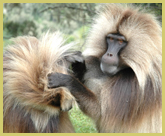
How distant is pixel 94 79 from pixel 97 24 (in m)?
1.15

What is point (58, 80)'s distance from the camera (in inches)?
165

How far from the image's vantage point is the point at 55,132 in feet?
13.7

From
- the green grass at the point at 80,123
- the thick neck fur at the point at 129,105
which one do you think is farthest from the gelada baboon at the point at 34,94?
the green grass at the point at 80,123

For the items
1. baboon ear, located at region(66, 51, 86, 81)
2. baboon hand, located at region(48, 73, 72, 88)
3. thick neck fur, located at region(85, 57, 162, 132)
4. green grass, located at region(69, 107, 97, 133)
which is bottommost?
green grass, located at region(69, 107, 97, 133)

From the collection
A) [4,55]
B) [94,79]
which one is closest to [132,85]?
[94,79]

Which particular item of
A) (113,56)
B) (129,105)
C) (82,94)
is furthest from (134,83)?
(82,94)

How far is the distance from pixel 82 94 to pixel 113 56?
3.05 feet

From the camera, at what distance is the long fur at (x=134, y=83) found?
463cm

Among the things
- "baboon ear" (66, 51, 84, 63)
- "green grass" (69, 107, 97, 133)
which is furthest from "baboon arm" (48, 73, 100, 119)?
"green grass" (69, 107, 97, 133)

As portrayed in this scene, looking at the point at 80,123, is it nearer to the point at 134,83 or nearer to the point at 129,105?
the point at 129,105

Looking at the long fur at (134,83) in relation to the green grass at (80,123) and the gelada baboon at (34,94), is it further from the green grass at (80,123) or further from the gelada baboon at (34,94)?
the green grass at (80,123)

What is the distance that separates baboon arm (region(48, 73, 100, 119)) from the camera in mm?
4332

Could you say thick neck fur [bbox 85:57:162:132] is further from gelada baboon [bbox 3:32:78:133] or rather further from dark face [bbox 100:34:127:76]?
gelada baboon [bbox 3:32:78:133]

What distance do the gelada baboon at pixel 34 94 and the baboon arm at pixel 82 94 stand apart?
183mm
